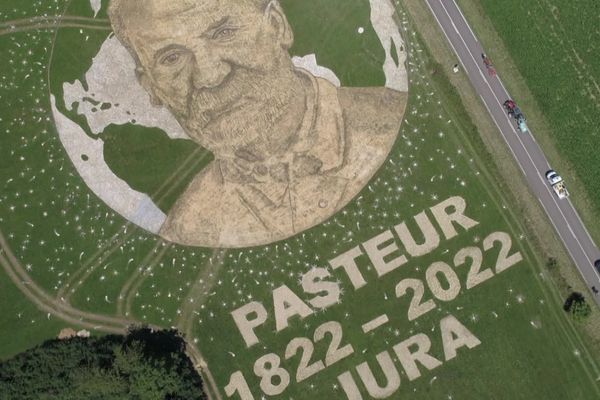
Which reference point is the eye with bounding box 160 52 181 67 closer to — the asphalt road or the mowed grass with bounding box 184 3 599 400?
the mowed grass with bounding box 184 3 599 400

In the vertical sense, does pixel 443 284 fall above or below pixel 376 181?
below

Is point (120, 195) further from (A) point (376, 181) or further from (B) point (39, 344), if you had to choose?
(A) point (376, 181)

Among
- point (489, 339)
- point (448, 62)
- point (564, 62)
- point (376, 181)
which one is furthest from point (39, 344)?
point (564, 62)

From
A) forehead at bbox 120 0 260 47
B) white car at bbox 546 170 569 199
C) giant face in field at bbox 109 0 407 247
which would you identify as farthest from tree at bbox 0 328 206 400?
white car at bbox 546 170 569 199

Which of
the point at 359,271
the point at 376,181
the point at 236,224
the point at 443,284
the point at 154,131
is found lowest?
the point at 443,284
